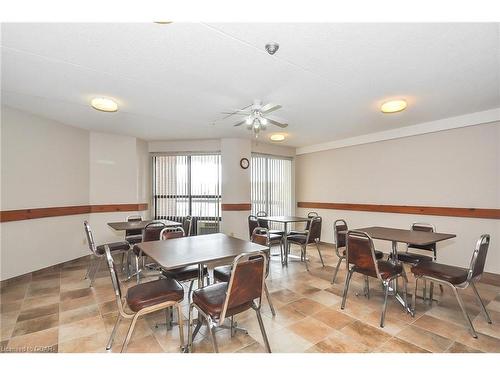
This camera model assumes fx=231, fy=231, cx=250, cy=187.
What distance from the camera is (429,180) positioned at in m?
4.02

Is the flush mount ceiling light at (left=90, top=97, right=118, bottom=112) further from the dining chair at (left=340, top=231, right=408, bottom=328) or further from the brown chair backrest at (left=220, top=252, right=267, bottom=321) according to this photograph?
the dining chair at (left=340, top=231, right=408, bottom=328)

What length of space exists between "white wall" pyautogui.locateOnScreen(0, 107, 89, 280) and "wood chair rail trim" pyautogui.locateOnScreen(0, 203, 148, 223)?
0.07 metres

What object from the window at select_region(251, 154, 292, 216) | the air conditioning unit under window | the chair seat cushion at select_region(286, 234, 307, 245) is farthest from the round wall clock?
the chair seat cushion at select_region(286, 234, 307, 245)

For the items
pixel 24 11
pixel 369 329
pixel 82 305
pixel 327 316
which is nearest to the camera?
pixel 24 11

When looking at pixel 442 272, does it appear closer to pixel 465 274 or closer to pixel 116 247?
pixel 465 274

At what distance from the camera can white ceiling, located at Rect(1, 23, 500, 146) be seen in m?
1.71

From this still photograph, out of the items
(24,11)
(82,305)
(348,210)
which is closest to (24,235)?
(82,305)

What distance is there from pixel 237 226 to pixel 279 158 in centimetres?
221

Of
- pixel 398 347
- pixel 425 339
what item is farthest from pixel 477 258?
pixel 398 347

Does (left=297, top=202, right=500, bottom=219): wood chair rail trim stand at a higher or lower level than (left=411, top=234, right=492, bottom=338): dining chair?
higher

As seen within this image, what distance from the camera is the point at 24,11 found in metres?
1.32

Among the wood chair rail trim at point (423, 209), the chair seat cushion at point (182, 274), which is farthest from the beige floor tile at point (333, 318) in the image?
the wood chair rail trim at point (423, 209)

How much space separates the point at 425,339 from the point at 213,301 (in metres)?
1.87
